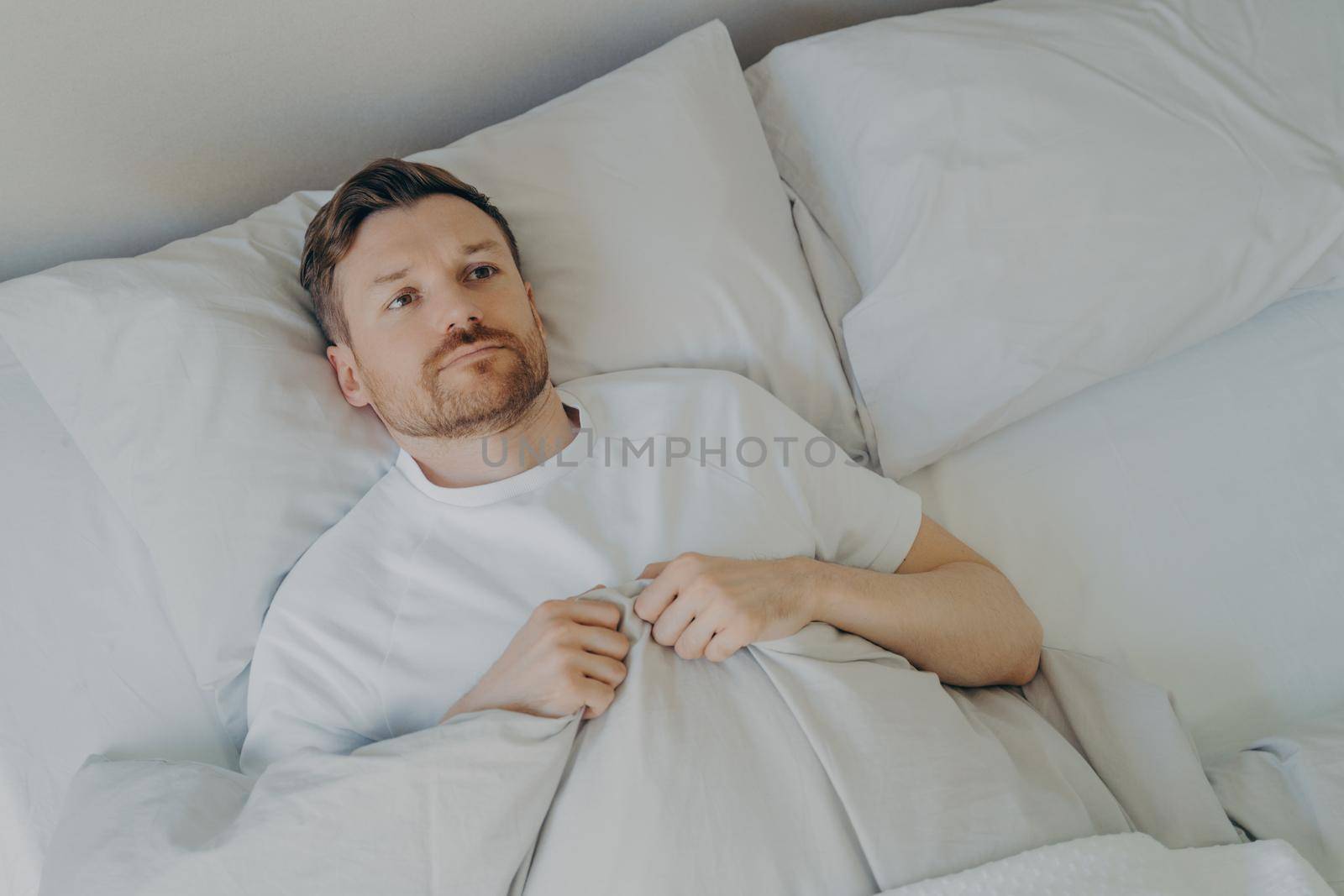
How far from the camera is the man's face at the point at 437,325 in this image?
1126mm

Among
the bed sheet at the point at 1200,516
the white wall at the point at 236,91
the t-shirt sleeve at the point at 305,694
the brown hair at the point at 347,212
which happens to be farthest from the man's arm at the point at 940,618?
the white wall at the point at 236,91

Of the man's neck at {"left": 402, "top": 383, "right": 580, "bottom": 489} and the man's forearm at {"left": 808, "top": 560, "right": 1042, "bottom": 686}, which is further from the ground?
the man's neck at {"left": 402, "top": 383, "right": 580, "bottom": 489}

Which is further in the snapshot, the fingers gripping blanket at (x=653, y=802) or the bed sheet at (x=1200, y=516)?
the bed sheet at (x=1200, y=516)

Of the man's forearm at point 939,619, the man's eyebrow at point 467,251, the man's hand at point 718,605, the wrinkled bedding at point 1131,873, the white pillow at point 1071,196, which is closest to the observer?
the wrinkled bedding at point 1131,873

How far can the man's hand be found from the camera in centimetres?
96

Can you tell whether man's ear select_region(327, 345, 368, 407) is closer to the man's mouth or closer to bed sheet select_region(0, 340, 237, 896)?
the man's mouth

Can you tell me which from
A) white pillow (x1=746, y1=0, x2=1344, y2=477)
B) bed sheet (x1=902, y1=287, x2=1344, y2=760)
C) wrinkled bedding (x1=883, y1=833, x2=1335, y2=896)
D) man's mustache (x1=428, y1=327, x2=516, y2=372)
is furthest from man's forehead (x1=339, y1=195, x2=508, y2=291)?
wrinkled bedding (x1=883, y1=833, x2=1335, y2=896)

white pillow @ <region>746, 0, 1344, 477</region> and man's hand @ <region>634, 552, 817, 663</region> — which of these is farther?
white pillow @ <region>746, 0, 1344, 477</region>

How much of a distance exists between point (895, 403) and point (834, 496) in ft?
0.67

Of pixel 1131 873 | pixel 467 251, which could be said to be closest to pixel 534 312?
pixel 467 251

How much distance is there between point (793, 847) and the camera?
34.0 inches

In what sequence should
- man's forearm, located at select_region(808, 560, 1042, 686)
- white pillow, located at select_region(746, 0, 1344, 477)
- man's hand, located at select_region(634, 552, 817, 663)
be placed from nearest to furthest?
man's hand, located at select_region(634, 552, 817, 663) < man's forearm, located at select_region(808, 560, 1042, 686) < white pillow, located at select_region(746, 0, 1344, 477)

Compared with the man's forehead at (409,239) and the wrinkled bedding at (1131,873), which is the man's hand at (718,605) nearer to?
the wrinkled bedding at (1131,873)

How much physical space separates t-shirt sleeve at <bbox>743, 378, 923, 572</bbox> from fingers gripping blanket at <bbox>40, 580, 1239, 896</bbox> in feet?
0.72
